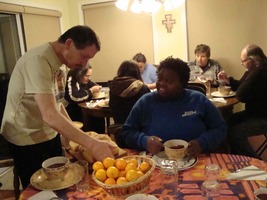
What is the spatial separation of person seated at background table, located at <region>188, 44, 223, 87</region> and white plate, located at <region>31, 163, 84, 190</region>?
285 cm

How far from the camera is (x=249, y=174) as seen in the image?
3.86ft

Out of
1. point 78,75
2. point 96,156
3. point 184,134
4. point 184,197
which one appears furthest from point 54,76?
point 78,75

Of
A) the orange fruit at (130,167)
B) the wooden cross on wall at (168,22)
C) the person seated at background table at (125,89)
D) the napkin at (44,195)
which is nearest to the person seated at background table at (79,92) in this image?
the person seated at background table at (125,89)

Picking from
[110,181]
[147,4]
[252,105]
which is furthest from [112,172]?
[147,4]

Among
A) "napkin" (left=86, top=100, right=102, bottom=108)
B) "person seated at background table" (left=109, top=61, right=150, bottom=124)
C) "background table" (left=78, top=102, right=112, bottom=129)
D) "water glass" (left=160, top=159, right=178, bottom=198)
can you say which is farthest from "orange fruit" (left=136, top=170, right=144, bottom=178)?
"napkin" (left=86, top=100, right=102, bottom=108)

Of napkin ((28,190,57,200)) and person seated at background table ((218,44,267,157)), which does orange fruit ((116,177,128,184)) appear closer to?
napkin ((28,190,57,200))

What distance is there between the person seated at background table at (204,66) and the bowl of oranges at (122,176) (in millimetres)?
2892

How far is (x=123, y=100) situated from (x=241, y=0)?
263cm

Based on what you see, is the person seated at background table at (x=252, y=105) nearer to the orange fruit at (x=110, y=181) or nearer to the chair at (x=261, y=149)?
the chair at (x=261, y=149)

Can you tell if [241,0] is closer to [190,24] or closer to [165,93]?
[190,24]

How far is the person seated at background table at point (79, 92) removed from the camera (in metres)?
3.28

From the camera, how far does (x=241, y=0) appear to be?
402 cm

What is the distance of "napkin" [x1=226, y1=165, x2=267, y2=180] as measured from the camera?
1.15m

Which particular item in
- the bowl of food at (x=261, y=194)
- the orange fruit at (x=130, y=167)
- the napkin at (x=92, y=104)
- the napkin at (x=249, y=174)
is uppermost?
the orange fruit at (x=130, y=167)
